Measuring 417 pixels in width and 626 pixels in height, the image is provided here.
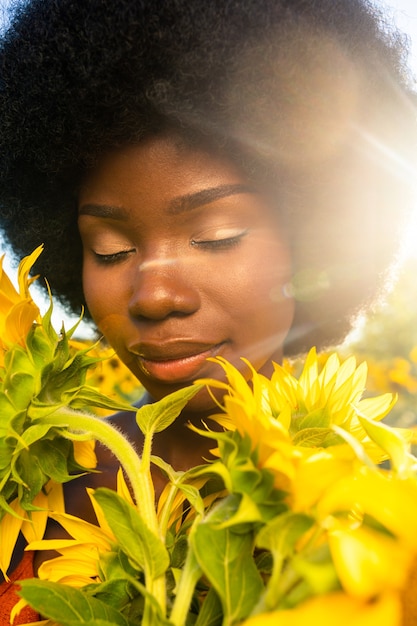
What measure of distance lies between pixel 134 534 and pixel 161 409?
0.42ft

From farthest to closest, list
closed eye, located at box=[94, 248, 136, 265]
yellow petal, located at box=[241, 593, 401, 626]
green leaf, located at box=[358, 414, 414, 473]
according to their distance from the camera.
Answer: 1. closed eye, located at box=[94, 248, 136, 265]
2. green leaf, located at box=[358, 414, 414, 473]
3. yellow petal, located at box=[241, 593, 401, 626]

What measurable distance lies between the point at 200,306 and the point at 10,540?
1.33 ft

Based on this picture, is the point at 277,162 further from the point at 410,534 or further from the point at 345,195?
the point at 410,534

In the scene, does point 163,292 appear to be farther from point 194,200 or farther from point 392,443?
point 392,443

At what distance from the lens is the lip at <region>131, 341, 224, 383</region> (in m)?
1.00

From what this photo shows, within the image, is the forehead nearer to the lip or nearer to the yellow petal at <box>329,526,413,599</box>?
the lip

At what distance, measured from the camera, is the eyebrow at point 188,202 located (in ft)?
3.17

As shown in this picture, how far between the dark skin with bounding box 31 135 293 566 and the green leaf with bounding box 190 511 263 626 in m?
0.49

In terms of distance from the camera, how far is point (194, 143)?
3.29ft

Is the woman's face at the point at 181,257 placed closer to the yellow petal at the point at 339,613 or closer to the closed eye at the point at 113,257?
the closed eye at the point at 113,257

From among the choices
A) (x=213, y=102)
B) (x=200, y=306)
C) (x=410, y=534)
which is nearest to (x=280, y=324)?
(x=200, y=306)

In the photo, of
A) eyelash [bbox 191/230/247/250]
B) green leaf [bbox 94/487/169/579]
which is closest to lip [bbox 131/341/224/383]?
eyelash [bbox 191/230/247/250]

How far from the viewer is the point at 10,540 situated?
0.77 meters

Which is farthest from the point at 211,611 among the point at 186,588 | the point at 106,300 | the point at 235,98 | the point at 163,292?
the point at 235,98
